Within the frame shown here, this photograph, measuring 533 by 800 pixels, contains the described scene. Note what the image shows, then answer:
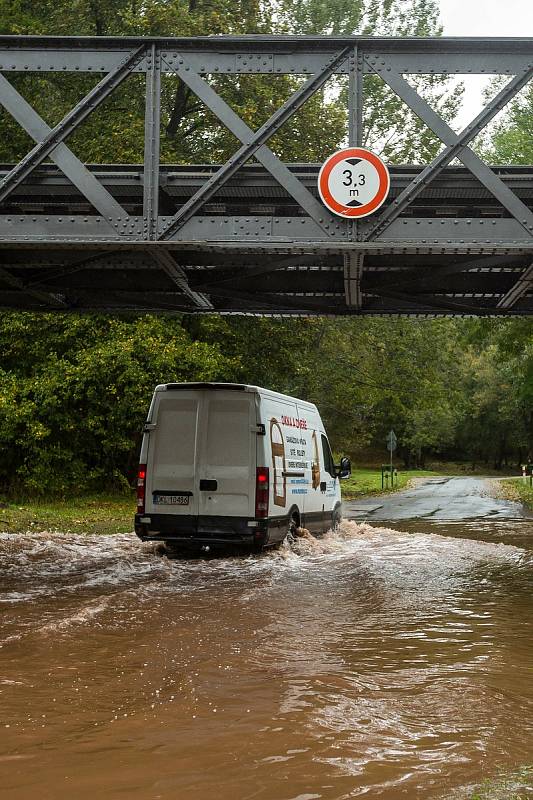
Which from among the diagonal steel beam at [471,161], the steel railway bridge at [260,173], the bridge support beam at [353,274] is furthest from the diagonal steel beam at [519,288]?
the bridge support beam at [353,274]

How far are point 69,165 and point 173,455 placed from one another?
4.81 meters

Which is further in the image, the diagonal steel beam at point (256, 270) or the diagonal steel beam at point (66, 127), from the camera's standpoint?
the diagonal steel beam at point (256, 270)

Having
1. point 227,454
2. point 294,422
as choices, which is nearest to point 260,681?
point 227,454

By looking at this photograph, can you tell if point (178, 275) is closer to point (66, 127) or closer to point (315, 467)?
point (66, 127)

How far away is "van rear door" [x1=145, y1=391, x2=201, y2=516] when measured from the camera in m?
12.3

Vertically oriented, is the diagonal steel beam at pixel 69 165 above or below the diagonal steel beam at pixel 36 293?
above

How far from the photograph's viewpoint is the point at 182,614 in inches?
336

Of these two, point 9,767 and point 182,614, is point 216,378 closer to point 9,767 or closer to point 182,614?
point 182,614

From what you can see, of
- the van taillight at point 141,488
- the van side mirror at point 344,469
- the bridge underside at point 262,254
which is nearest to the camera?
the bridge underside at point 262,254

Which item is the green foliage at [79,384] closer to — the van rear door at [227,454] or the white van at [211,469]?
the white van at [211,469]

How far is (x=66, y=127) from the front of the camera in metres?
8.69

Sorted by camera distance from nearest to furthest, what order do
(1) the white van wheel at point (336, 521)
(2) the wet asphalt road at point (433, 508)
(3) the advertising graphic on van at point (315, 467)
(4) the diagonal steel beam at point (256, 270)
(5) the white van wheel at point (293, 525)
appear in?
(4) the diagonal steel beam at point (256, 270) < (5) the white van wheel at point (293, 525) < (3) the advertising graphic on van at point (315, 467) < (1) the white van wheel at point (336, 521) < (2) the wet asphalt road at point (433, 508)

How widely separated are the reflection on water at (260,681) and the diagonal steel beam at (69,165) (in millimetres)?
3816

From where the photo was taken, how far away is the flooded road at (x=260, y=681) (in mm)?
4344
